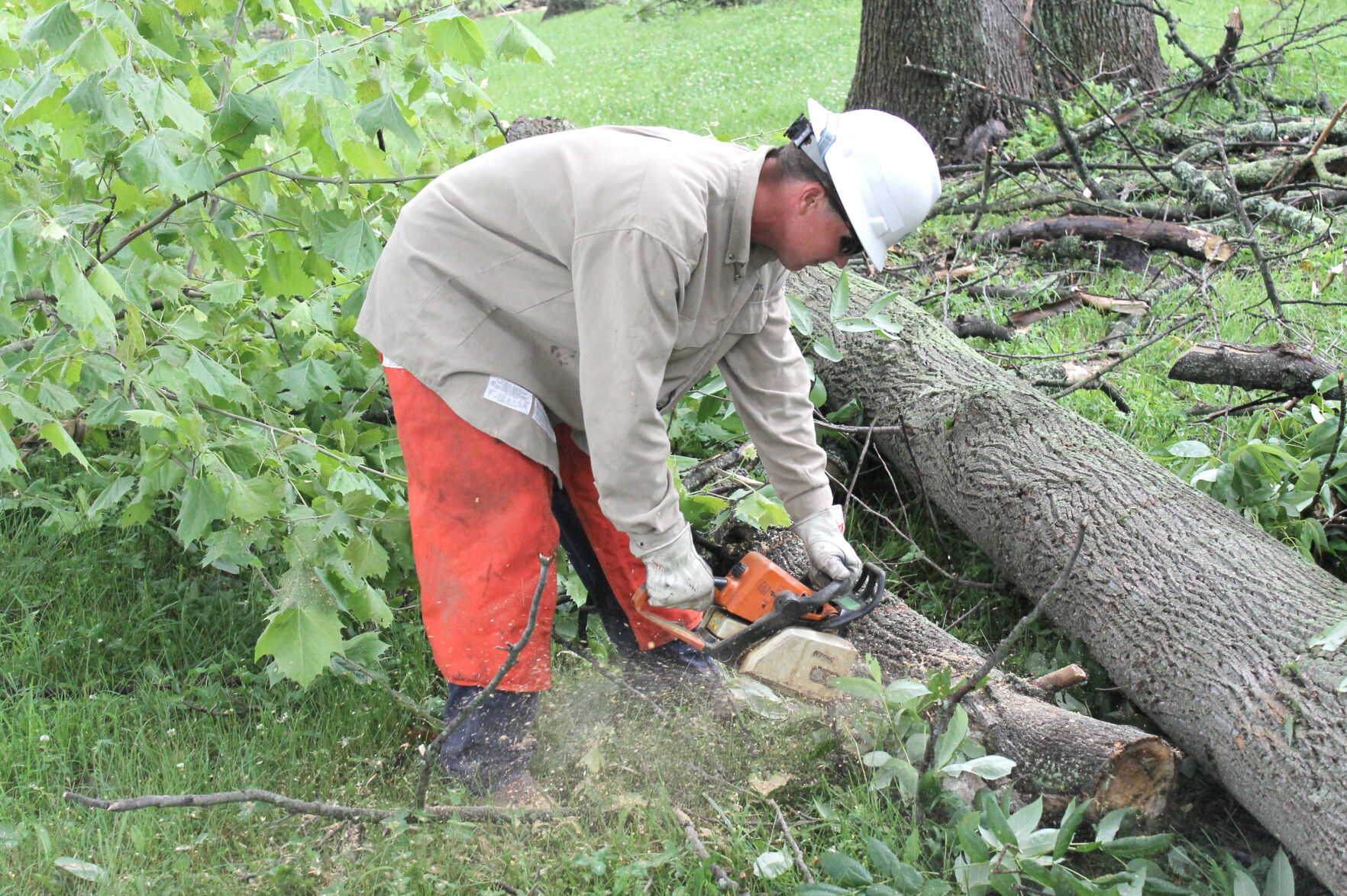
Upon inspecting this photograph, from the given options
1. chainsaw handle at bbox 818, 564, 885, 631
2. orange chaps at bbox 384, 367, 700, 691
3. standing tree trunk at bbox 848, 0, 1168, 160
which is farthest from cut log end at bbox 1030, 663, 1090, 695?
standing tree trunk at bbox 848, 0, 1168, 160

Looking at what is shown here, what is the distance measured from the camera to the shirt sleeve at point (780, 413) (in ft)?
9.78

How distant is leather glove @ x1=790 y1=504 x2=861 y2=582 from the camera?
9.59 feet

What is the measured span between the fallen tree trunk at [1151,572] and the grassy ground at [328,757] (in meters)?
0.27

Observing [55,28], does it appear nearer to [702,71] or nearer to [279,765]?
[279,765]

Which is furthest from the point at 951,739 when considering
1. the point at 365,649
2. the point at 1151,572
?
the point at 365,649

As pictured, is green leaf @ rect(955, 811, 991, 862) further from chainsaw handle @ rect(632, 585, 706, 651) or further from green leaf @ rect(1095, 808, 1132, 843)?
chainsaw handle @ rect(632, 585, 706, 651)

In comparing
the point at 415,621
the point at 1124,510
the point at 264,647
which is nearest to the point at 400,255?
the point at 264,647

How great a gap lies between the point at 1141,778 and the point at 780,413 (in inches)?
52.5

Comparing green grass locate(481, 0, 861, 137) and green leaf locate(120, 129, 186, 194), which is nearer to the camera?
green leaf locate(120, 129, 186, 194)

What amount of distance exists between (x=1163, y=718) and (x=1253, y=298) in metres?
3.10

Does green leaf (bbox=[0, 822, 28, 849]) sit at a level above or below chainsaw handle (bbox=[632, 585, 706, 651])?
below

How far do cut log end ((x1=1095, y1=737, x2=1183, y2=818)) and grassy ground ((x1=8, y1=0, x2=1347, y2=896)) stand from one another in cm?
10

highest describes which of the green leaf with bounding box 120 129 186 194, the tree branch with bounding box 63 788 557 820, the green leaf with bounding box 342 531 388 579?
the green leaf with bounding box 120 129 186 194

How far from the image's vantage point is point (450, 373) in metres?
2.56
